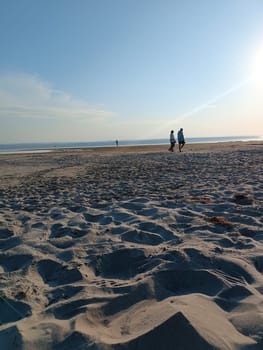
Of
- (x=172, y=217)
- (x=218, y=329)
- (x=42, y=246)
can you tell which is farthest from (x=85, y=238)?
(x=218, y=329)

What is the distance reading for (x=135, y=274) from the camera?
126 inches

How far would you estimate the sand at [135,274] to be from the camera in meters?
2.16

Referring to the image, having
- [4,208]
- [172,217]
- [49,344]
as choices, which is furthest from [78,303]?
[4,208]

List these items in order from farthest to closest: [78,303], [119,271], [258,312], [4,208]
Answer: [4,208] → [119,271] → [78,303] → [258,312]

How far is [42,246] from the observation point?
4.08 metres

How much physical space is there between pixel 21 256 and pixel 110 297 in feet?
5.15

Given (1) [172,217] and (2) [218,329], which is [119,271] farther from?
(1) [172,217]

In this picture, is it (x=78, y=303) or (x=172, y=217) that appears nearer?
(x=78, y=303)

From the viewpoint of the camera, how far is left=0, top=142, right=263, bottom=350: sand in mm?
2160

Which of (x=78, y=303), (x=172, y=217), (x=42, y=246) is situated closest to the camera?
(x=78, y=303)

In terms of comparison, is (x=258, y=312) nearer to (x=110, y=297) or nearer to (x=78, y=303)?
(x=110, y=297)

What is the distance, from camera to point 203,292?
2764 millimetres

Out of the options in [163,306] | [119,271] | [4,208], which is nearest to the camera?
[163,306]

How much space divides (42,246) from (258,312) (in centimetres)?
277
